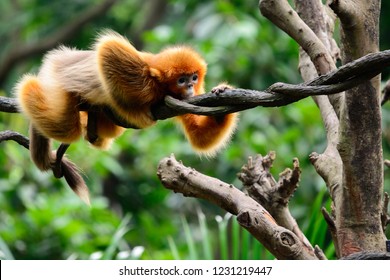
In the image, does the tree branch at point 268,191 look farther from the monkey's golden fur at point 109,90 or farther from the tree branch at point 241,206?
the monkey's golden fur at point 109,90

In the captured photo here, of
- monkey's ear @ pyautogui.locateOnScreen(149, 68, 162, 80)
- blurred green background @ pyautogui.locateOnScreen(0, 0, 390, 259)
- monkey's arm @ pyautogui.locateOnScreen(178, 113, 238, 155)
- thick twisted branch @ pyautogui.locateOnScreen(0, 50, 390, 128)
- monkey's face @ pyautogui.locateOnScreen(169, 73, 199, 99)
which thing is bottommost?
blurred green background @ pyautogui.locateOnScreen(0, 0, 390, 259)

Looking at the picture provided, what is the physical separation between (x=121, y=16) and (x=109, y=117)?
8.30m

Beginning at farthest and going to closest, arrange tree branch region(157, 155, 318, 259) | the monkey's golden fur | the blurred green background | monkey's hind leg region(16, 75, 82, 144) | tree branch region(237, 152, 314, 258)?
the blurred green background
monkey's hind leg region(16, 75, 82, 144)
the monkey's golden fur
tree branch region(237, 152, 314, 258)
tree branch region(157, 155, 318, 259)

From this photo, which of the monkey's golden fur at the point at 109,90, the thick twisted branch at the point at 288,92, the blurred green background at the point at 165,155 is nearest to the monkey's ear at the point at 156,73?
the monkey's golden fur at the point at 109,90

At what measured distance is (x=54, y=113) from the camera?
11.0ft

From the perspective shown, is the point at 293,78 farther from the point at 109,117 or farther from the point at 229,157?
the point at 109,117

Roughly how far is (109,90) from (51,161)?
25.7 inches

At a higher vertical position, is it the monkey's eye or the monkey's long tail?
the monkey's eye

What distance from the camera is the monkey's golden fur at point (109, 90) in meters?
3.06

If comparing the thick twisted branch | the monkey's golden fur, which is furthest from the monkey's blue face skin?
the thick twisted branch

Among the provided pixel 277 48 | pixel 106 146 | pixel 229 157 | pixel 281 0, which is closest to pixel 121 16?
pixel 277 48

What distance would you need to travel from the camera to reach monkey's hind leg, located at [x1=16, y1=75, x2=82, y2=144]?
11.0ft

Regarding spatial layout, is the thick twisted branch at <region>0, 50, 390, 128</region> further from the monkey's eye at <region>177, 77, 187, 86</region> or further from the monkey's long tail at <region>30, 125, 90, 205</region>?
the monkey's long tail at <region>30, 125, 90, 205</region>

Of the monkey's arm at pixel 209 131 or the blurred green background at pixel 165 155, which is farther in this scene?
the blurred green background at pixel 165 155
